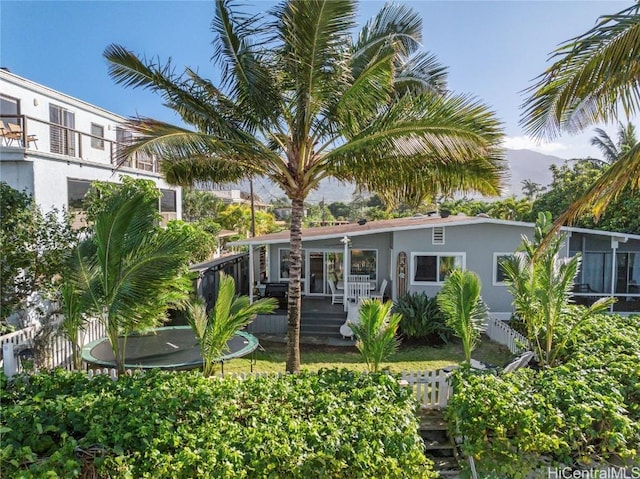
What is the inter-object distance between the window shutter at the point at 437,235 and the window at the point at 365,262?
9.82 ft

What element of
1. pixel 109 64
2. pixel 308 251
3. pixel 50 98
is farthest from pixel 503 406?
pixel 50 98

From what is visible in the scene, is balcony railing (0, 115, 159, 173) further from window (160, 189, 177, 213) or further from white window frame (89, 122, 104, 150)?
window (160, 189, 177, 213)

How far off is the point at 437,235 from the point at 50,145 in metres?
15.7

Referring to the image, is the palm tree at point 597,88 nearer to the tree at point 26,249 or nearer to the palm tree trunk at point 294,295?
the palm tree trunk at point 294,295

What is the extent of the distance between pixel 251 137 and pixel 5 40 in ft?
14.7

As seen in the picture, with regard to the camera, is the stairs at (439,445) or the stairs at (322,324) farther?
the stairs at (322,324)

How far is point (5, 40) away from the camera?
6.79 meters

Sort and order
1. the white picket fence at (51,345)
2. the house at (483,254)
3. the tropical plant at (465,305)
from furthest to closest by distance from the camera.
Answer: the house at (483,254), the white picket fence at (51,345), the tropical plant at (465,305)

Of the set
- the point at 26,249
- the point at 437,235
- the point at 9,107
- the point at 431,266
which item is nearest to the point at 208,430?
the point at 26,249

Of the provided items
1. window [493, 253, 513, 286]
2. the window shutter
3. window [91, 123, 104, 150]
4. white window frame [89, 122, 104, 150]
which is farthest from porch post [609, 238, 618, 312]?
window [91, 123, 104, 150]

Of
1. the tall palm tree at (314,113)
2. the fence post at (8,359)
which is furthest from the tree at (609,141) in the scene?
the fence post at (8,359)

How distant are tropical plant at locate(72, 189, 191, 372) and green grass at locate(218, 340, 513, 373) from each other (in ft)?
14.3

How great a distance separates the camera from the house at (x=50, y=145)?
12359mm

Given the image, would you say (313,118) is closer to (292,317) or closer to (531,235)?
(292,317)
